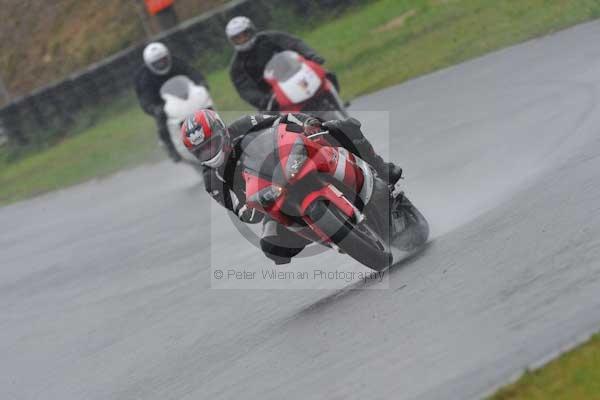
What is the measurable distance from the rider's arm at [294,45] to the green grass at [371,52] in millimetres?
4323

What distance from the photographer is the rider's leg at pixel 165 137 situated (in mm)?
16312

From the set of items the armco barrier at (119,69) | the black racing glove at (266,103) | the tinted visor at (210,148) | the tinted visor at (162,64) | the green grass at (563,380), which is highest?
the green grass at (563,380)

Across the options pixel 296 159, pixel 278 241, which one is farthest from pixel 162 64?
pixel 296 159

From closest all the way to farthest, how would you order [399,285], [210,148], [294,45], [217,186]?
[399,285] < [210,148] < [217,186] < [294,45]

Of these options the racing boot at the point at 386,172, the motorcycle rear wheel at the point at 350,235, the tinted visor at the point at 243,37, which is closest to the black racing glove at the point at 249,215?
the motorcycle rear wheel at the point at 350,235

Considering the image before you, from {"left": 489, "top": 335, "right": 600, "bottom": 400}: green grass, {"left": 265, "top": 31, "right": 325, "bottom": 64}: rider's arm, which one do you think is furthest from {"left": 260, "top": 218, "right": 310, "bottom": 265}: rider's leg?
{"left": 265, "top": 31, "right": 325, "bottom": 64}: rider's arm

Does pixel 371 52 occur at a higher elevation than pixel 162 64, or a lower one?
lower

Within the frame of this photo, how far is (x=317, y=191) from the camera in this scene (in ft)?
24.8

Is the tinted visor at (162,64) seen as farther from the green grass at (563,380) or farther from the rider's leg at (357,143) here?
the green grass at (563,380)

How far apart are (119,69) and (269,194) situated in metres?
18.5

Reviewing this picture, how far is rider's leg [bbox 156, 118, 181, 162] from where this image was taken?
53.5 ft

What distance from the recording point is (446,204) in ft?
32.8

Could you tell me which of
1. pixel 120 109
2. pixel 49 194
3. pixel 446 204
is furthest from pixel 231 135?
→ pixel 120 109

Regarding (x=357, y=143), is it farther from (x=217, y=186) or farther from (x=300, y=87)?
(x=300, y=87)
